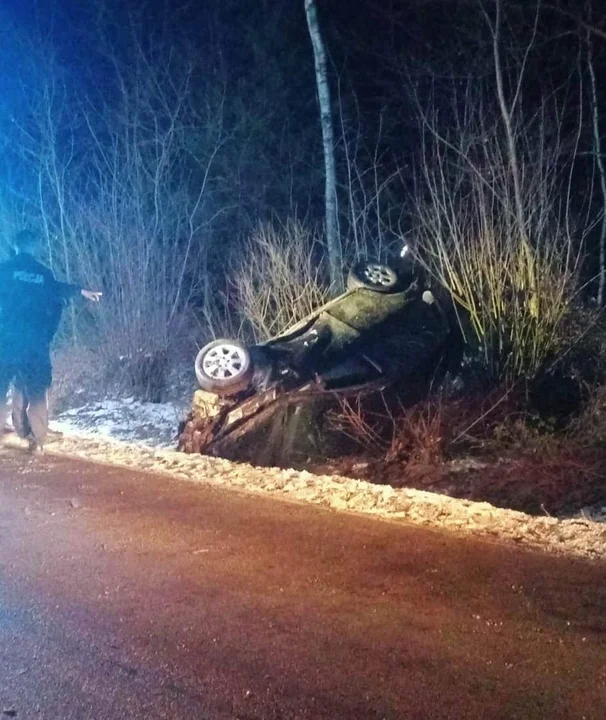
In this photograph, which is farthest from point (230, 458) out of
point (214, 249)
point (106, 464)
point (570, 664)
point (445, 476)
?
point (214, 249)

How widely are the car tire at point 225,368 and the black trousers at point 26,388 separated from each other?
1.91 meters

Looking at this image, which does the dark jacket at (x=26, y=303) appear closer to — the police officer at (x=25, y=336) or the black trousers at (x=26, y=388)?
the police officer at (x=25, y=336)

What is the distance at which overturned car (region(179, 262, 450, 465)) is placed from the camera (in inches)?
335

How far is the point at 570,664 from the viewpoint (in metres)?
4.22

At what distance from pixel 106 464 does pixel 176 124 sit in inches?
364

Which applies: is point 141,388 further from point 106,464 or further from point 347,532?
point 347,532

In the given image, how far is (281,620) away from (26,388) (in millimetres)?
5698

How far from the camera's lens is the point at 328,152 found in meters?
13.9

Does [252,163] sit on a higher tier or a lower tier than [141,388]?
higher

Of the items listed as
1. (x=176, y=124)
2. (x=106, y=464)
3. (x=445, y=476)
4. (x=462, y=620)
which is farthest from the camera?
(x=176, y=124)

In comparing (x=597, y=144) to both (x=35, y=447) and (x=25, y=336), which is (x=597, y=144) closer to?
(x=25, y=336)

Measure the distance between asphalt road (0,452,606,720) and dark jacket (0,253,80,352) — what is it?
3.01m

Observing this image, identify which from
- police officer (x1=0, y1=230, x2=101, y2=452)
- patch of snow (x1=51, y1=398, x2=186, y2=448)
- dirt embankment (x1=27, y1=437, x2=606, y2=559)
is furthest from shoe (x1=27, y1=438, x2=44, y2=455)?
patch of snow (x1=51, y1=398, x2=186, y2=448)

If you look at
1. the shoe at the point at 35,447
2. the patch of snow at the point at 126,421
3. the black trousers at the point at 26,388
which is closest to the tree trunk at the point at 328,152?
the patch of snow at the point at 126,421
